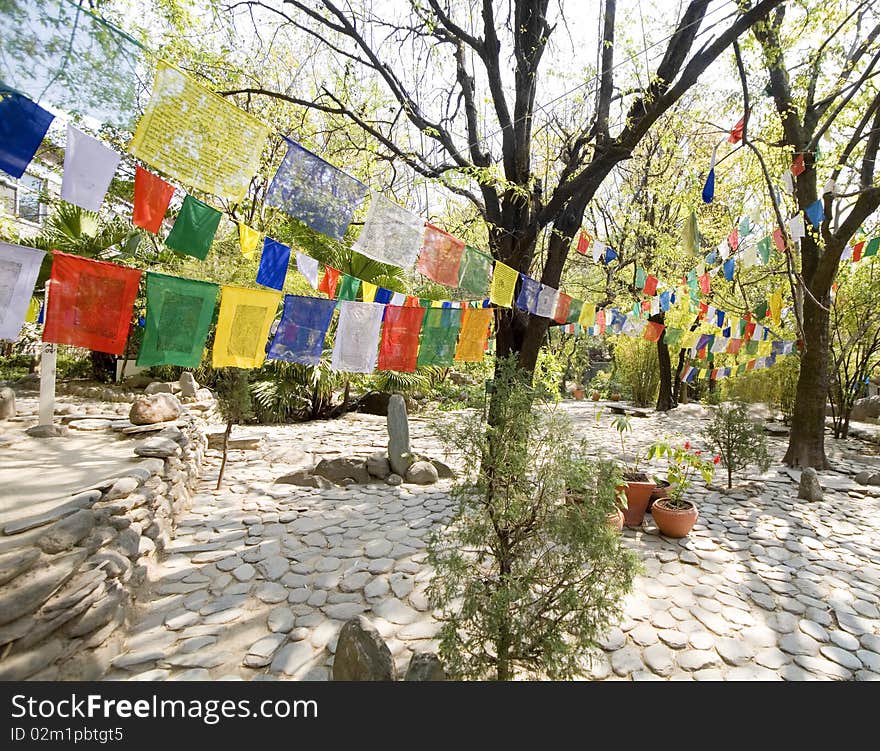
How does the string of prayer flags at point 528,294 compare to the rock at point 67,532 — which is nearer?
the rock at point 67,532

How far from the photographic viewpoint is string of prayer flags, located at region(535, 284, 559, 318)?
209 inches

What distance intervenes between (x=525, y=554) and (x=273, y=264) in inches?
118

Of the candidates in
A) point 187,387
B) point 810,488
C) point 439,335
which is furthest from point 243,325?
point 810,488

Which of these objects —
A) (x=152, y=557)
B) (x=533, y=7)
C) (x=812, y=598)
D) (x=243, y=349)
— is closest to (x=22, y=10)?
(x=243, y=349)

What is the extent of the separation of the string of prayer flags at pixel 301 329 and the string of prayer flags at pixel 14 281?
5.71ft

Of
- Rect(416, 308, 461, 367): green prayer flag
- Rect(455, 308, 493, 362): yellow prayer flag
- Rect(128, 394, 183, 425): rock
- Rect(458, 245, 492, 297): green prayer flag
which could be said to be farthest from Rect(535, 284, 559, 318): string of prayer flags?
Rect(128, 394, 183, 425): rock

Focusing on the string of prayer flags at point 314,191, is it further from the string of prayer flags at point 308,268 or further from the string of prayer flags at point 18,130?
the string of prayer flags at point 18,130

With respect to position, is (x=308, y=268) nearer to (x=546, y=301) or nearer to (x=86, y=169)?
(x=86, y=169)

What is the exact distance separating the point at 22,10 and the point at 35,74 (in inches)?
13.7

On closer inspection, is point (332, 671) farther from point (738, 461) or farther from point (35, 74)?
point (738, 461)

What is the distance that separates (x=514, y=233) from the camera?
5387 mm

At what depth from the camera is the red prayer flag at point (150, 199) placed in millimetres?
2762

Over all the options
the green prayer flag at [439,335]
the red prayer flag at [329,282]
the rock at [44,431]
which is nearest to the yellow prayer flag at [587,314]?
the green prayer flag at [439,335]

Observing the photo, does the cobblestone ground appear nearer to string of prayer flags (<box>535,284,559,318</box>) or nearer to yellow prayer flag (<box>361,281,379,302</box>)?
yellow prayer flag (<box>361,281,379,302</box>)
